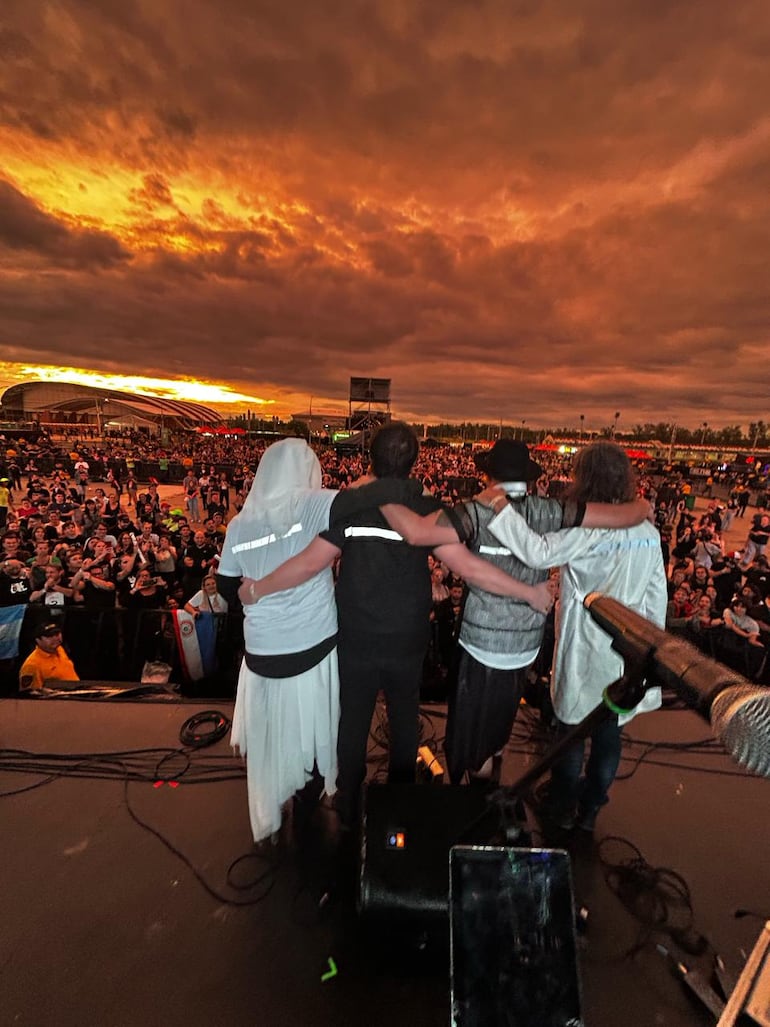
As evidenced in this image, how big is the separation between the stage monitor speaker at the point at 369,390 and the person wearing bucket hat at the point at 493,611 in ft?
114

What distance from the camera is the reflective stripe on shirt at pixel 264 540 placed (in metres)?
1.81

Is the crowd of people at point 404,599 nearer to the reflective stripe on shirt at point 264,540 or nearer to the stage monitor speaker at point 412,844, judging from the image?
the reflective stripe on shirt at point 264,540

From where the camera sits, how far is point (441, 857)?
1646mm

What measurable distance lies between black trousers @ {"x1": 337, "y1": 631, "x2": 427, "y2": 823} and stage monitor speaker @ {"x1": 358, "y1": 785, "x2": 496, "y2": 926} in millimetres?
262

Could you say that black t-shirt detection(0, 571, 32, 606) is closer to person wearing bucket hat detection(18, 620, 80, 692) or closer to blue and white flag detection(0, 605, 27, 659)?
blue and white flag detection(0, 605, 27, 659)

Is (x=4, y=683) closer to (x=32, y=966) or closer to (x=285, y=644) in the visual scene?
(x=32, y=966)

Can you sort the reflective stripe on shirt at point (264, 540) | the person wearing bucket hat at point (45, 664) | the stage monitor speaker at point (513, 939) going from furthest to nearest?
the person wearing bucket hat at point (45, 664) < the reflective stripe on shirt at point (264, 540) < the stage monitor speaker at point (513, 939)

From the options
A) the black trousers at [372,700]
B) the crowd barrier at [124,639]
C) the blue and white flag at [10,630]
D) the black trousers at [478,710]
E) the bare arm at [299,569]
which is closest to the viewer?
the bare arm at [299,569]

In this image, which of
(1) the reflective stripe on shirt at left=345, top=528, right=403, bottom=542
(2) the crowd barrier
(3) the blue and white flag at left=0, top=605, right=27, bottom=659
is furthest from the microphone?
(3) the blue and white flag at left=0, top=605, right=27, bottom=659

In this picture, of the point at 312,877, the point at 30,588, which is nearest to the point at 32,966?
the point at 312,877

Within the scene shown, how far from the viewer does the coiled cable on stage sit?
290 cm

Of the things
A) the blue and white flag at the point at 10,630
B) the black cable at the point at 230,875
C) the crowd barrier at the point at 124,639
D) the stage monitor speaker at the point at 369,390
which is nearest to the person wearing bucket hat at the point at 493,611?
the black cable at the point at 230,875

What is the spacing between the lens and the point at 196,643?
439cm

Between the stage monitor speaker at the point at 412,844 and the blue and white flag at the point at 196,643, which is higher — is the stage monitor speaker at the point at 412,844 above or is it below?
above
